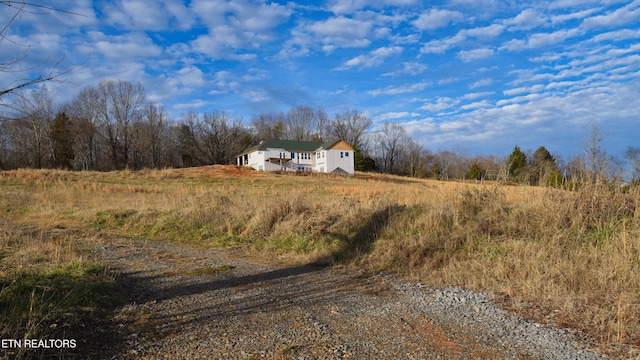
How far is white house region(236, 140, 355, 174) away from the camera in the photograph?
57438 millimetres

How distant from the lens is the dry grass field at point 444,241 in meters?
4.93

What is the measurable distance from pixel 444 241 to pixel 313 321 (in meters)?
4.41

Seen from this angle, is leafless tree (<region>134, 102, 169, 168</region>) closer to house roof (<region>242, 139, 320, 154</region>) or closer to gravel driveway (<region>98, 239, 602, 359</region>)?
house roof (<region>242, 139, 320, 154</region>)

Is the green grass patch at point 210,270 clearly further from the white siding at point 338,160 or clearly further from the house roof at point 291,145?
the house roof at point 291,145

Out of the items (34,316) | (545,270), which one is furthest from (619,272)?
(34,316)

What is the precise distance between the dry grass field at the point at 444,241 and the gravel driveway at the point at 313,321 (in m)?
0.61

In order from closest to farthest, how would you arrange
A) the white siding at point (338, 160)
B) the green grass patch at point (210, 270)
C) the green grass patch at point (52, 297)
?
the green grass patch at point (52, 297) < the green grass patch at point (210, 270) < the white siding at point (338, 160)

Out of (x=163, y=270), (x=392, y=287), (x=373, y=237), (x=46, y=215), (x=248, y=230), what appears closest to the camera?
(x=392, y=287)

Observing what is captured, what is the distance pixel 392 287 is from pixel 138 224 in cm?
960

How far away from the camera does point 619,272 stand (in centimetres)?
546

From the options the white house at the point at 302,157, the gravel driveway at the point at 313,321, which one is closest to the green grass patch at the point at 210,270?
the gravel driveway at the point at 313,321

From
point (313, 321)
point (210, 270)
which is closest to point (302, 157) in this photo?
point (210, 270)

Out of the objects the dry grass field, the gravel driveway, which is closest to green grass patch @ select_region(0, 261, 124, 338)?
the dry grass field

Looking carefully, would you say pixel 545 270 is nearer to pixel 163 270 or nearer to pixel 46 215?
pixel 163 270
